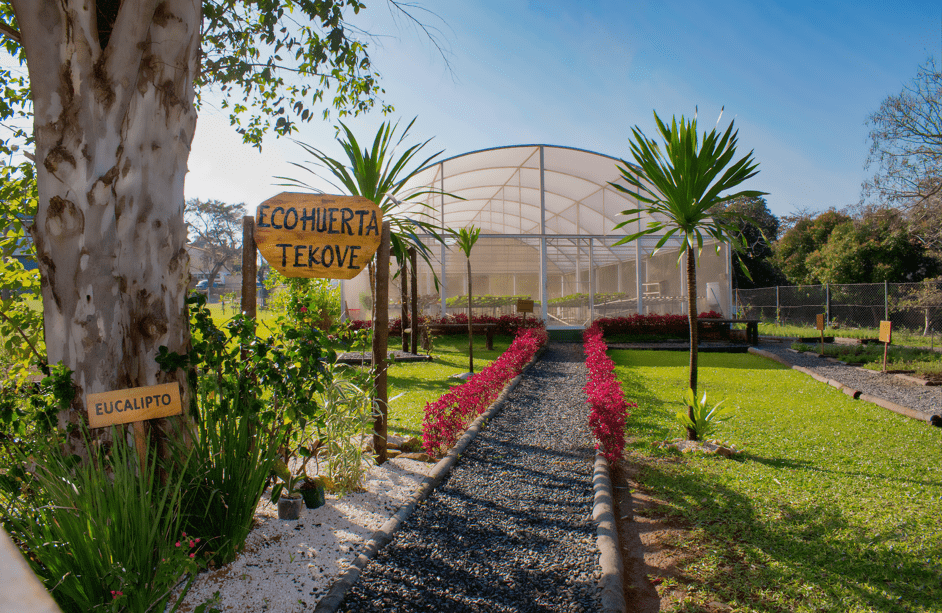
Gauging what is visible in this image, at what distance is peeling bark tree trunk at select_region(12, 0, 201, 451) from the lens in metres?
2.16

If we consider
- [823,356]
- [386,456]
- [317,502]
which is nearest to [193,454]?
[317,502]

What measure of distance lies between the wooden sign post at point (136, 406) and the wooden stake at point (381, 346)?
5.46 feet

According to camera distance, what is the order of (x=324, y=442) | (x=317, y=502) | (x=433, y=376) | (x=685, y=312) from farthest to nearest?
(x=685, y=312) → (x=433, y=376) → (x=324, y=442) → (x=317, y=502)

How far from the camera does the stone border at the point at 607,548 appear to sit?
219cm

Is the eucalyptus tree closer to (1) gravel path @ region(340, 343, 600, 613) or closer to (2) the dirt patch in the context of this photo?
(1) gravel path @ region(340, 343, 600, 613)

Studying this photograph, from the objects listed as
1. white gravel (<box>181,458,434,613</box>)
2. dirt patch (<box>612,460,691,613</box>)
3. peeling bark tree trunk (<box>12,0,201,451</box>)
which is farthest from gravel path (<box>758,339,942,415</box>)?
peeling bark tree trunk (<box>12,0,201,451</box>)

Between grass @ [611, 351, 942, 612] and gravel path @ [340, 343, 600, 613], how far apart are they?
1.65 feet

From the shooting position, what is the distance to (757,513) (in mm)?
3164

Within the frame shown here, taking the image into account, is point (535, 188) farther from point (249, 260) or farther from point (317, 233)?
point (249, 260)

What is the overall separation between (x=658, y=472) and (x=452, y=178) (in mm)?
13066

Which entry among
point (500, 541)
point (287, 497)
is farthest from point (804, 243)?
point (287, 497)

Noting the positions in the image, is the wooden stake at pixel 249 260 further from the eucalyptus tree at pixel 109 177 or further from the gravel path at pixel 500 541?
the gravel path at pixel 500 541

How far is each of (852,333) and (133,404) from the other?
1728cm

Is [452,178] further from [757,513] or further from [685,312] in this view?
[757,513]
